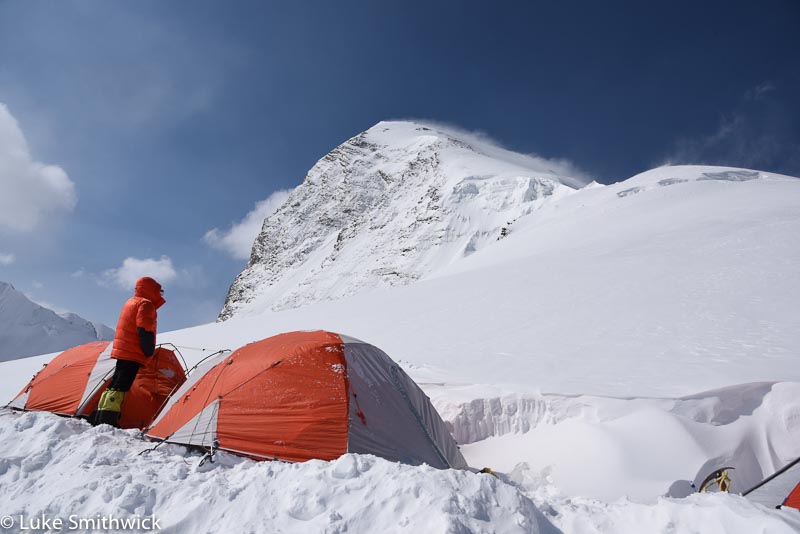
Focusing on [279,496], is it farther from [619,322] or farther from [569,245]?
[569,245]

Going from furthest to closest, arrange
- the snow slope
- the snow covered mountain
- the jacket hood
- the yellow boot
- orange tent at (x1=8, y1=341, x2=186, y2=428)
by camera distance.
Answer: the snow covered mountain, orange tent at (x1=8, y1=341, x2=186, y2=428), the jacket hood, the yellow boot, the snow slope

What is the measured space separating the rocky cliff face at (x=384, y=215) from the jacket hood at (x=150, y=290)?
1417 inches

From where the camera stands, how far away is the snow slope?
2.23m

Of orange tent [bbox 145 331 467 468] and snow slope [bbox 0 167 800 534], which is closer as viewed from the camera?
snow slope [bbox 0 167 800 534]

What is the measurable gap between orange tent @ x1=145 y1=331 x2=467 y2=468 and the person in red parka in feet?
1.95

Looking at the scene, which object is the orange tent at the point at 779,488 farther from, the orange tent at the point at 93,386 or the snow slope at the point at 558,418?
the orange tent at the point at 93,386

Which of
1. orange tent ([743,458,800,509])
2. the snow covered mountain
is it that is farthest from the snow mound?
the snow covered mountain

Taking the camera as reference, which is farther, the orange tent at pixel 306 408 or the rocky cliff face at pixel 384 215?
the rocky cliff face at pixel 384 215

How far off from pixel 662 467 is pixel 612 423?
619mm

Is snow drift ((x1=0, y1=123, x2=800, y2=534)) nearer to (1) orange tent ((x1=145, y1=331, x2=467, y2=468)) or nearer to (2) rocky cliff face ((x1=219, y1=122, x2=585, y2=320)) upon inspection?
(1) orange tent ((x1=145, y1=331, x2=467, y2=468))

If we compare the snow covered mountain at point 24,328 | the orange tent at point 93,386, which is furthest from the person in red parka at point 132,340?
the snow covered mountain at point 24,328

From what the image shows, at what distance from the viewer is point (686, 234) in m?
13.8

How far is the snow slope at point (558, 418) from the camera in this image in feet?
7.33

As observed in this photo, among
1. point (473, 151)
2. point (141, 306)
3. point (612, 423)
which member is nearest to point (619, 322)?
point (612, 423)
